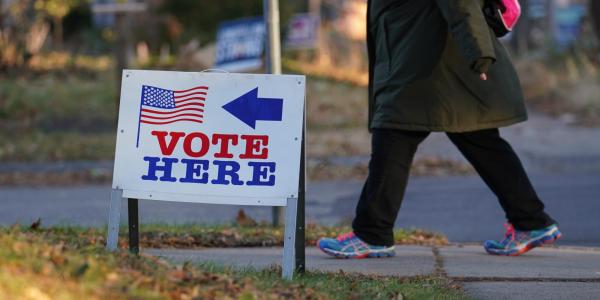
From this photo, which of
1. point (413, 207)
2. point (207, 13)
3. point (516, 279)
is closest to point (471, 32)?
point (516, 279)

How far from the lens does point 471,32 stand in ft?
17.7

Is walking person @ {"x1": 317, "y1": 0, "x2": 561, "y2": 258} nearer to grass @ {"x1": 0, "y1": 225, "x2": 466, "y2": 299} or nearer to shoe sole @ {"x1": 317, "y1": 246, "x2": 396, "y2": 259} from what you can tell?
shoe sole @ {"x1": 317, "y1": 246, "x2": 396, "y2": 259}

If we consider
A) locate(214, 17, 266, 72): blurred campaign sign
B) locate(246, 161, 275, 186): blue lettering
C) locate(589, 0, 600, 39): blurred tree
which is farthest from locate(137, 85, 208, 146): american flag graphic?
locate(589, 0, 600, 39): blurred tree

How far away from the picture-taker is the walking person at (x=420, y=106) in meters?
5.70

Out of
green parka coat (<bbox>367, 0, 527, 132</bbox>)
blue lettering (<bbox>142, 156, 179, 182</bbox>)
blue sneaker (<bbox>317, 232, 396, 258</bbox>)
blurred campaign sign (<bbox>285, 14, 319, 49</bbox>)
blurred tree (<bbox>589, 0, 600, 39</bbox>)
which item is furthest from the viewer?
blurred campaign sign (<bbox>285, 14, 319, 49</bbox>)

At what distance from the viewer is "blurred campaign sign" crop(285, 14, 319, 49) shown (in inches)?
992

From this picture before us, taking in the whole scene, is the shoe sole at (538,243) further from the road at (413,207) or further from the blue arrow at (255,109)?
the blue arrow at (255,109)

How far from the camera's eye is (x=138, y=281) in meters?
3.75

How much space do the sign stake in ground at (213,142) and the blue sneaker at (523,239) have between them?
1665 millimetres

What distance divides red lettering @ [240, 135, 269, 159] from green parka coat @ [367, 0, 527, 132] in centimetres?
112

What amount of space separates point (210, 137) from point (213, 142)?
0.03 m

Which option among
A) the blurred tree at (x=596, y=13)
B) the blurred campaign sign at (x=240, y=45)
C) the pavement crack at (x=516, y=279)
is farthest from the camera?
the blurred tree at (x=596, y=13)

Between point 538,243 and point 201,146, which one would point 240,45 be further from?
point 201,146

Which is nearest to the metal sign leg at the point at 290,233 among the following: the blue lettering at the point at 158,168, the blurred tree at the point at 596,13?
the blue lettering at the point at 158,168
